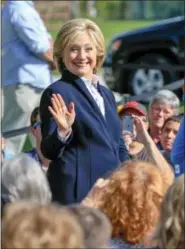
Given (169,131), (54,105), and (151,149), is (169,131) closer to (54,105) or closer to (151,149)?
(151,149)

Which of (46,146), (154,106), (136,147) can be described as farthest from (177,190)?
(154,106)

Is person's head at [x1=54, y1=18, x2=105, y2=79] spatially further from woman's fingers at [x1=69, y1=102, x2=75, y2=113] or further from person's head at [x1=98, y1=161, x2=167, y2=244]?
person's head at [x1=98, y1=161, x2=167, y2=244]

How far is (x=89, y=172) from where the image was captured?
495cm

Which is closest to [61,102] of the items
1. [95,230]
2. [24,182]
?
[24,182]

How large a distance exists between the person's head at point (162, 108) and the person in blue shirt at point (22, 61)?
1.47m

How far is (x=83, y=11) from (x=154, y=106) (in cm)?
2657

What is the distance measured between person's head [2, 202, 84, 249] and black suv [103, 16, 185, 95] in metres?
10.5

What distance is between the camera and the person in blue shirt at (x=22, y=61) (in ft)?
28.6

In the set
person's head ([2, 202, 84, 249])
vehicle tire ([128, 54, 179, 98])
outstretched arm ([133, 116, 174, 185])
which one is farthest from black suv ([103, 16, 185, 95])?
person's head ([2, 202, 84, 249])

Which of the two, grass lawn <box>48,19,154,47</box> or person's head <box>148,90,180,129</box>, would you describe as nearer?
person's head <box>148,90,180,129</box>

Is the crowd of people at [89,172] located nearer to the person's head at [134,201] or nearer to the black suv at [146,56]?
the person's head at [134,201]

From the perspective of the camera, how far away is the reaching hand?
15.5 feet

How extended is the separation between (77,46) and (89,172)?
2.35 feet

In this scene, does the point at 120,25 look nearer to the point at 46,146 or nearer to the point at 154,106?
the point at 154,106
